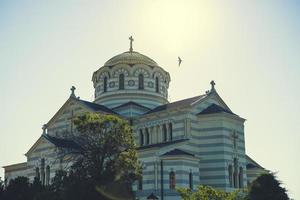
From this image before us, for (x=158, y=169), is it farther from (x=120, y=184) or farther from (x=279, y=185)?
(x=279, y=185)

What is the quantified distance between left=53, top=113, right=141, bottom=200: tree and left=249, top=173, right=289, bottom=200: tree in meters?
7.75

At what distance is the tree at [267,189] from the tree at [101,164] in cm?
775

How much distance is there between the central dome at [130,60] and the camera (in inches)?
2234

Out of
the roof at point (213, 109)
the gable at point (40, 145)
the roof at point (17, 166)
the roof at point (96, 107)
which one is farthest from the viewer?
the roof at point (17, 166)

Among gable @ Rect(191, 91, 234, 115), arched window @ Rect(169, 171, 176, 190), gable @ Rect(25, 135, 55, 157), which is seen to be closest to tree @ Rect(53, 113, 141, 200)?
arched window @ Rect(169, 171, 176, 190)

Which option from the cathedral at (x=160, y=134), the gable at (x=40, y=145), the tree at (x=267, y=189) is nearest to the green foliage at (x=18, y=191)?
the cathedral at (x=160, y=134)

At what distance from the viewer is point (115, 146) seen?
30234mm

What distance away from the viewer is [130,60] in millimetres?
56938

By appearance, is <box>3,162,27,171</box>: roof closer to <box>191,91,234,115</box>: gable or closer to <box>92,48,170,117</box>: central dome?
<box>92,48,170,117</box>: central dome

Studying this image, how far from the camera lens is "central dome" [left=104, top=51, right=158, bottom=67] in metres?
56.8

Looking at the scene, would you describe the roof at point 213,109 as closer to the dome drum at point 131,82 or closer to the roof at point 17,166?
the dome drum at point 131,82

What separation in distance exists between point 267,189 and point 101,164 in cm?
1089

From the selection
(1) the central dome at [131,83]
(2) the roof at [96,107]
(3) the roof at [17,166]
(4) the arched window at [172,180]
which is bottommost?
(4) the arched window at [172,180]

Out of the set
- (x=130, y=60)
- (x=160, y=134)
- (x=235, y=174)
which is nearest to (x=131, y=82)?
(x=130, y=60)
